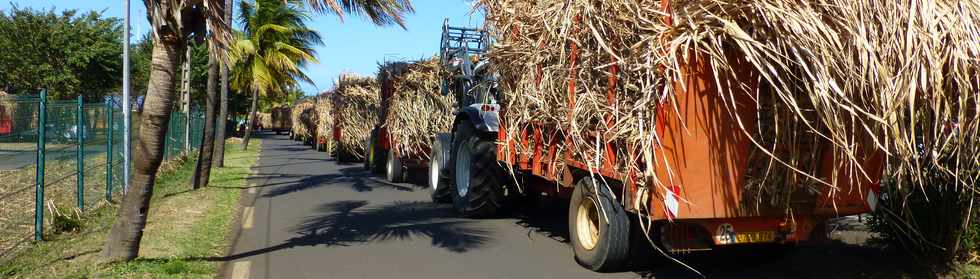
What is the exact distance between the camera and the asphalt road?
661 centimetres

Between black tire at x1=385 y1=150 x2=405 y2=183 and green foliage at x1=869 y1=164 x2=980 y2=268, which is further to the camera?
black tire at x1=385 y1=150 x2=405 y2=183

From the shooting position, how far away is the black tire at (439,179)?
36.2 ft

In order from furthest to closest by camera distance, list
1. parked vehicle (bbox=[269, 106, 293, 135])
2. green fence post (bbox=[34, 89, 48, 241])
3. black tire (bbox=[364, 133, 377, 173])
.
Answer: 1. parked vehicle (bbox=[269, 106, 293, 135])
2. black tire (bbox=[364, 133, 377, 173])
3. green fence post (bbox=[34, 89, 48, 241])

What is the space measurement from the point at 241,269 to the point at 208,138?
700 cm

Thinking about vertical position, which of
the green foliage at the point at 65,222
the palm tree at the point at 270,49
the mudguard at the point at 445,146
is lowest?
the green foliage at the point at 65,222

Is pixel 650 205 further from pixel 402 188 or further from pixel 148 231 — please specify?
pixel 402 188

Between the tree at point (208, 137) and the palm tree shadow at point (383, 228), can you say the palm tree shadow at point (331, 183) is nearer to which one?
the tree at point (208, 137)

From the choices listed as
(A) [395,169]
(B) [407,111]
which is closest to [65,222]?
(B) [407,111]

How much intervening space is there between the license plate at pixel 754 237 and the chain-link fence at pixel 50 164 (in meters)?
5.94

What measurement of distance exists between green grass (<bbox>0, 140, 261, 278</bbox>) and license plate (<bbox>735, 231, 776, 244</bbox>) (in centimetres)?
411

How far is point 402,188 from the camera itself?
46.0 feet

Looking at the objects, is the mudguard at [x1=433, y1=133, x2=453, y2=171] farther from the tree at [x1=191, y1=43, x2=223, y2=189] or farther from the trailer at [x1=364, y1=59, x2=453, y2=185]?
the tree at [x1=191, y1=43, x2=223, y2=189]

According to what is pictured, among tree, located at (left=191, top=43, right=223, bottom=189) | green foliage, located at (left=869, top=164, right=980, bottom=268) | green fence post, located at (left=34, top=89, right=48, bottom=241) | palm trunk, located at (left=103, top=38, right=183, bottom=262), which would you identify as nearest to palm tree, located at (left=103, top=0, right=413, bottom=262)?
palm trunk, located at (left=103, top=38, right=183, bottom=262)


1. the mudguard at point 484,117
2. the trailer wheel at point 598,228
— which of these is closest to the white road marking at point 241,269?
the trailer wheel at point 598,228
